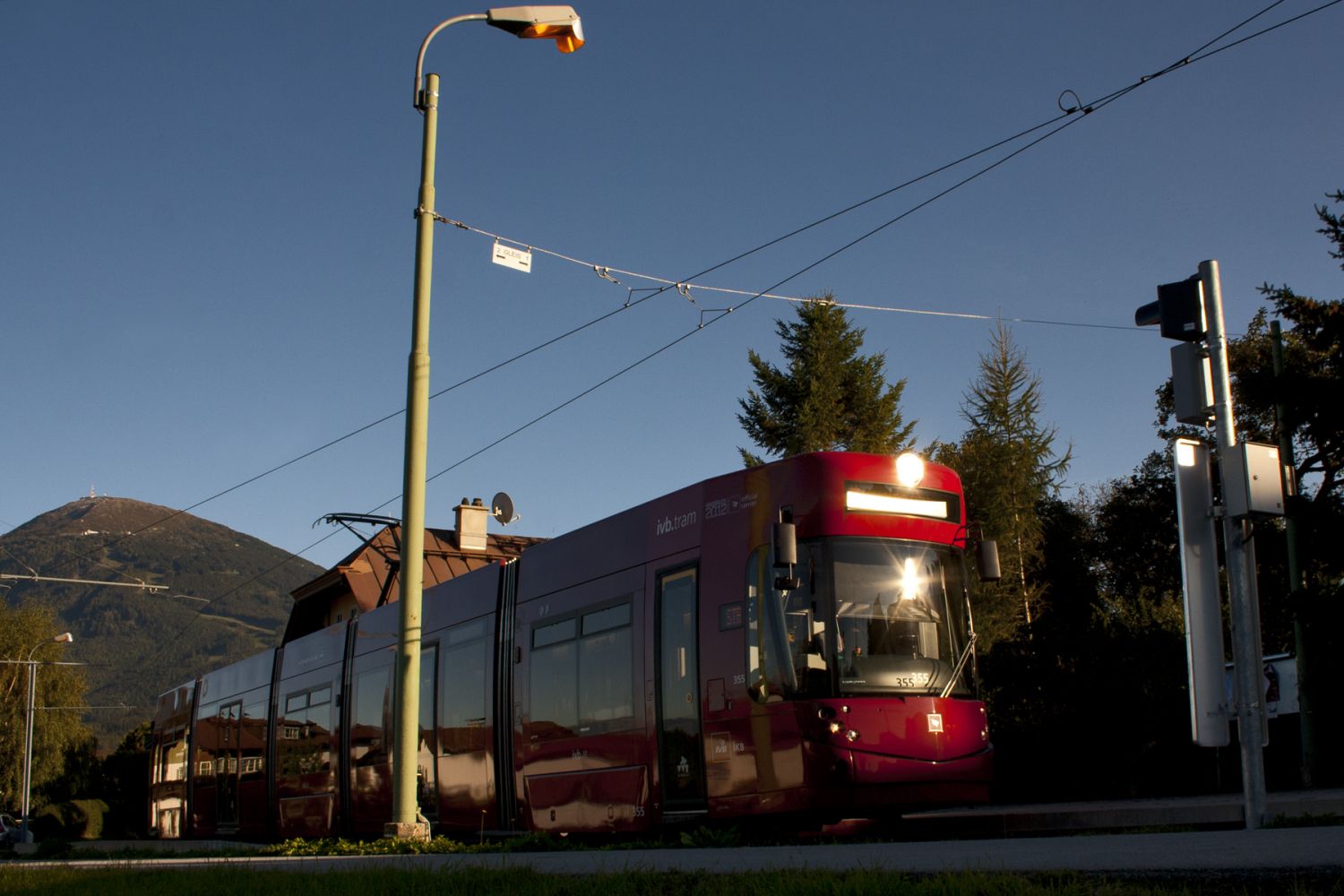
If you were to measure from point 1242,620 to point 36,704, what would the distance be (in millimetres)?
68473

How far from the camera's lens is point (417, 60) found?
44.3 feet

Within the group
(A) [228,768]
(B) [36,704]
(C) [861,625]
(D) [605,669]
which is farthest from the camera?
(B) [36,704]

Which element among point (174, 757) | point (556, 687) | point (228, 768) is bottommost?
point (228, 768)

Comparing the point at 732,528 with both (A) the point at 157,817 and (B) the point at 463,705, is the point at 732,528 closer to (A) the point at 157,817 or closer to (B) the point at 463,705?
(B) the point at 463,705

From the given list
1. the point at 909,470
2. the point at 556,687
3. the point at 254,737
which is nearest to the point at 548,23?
the point at 909,470

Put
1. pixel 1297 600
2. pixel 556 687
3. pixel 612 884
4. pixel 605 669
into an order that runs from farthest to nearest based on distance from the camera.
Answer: pixel 556 687 → pixel 605 669 → pixel 1297 600 → pixel 612 884

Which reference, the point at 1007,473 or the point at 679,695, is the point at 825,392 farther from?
the point at 679,695

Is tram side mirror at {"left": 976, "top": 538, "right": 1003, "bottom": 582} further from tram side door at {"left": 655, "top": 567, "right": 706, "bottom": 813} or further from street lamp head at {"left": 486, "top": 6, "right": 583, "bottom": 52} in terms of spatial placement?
street lamp head at {"left": 486, "top": 6, "right": 583, "bottom": 52}

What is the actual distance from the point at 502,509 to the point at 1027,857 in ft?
64.9

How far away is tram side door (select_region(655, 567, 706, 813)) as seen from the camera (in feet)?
39.3

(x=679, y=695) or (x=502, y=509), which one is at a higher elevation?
(x=502, y=509)

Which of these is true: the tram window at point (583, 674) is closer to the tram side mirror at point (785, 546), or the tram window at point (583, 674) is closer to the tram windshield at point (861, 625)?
the tram windshield at point (861, 625)

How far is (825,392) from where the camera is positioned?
43.1 metres

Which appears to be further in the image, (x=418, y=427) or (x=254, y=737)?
(x=254, y=737)
